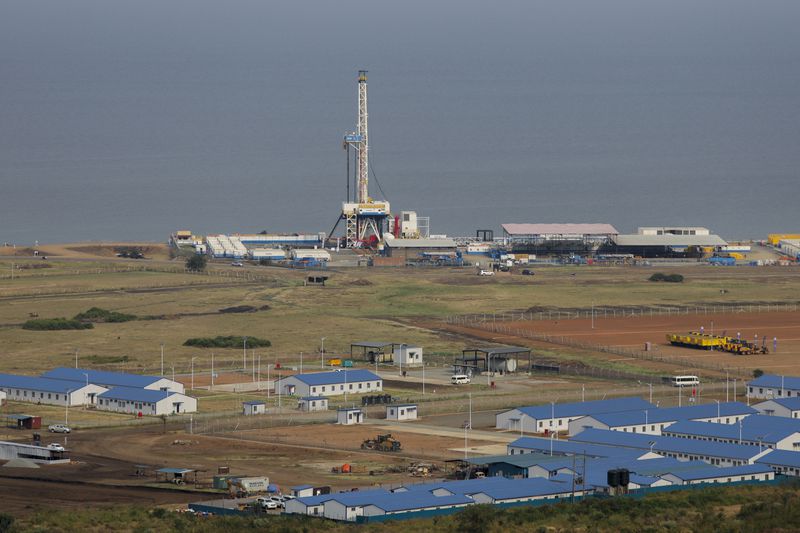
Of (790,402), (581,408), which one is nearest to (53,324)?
(581,408)

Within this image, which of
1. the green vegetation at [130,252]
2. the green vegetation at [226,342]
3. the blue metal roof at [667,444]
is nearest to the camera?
the blue metal roof at [667,444]

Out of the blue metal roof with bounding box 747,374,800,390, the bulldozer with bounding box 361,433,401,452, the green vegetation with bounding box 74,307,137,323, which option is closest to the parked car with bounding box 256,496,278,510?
the bulldozer with bounding box 361,433,401,452

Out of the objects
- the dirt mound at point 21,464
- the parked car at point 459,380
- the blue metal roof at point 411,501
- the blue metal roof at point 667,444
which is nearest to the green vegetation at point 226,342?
the parked car at point 459,380

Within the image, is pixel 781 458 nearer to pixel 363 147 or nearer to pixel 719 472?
pixel 719 472

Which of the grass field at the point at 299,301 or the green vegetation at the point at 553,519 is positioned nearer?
the green vegetation at the point at 553,519

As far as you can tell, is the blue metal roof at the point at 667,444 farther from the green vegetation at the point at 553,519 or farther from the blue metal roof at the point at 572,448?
the green vegetation at the point at 553,519

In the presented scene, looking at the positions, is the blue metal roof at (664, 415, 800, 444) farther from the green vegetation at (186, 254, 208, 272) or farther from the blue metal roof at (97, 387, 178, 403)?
the green vegetation at (186, 254, 208, 272)
